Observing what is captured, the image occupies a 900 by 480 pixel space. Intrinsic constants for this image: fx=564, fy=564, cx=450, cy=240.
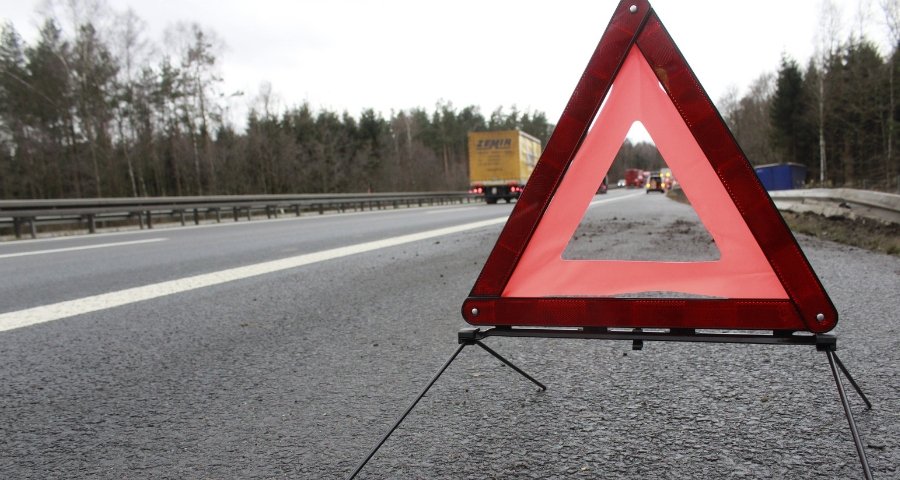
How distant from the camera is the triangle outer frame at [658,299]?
160 cm

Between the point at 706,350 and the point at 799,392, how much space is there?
2.05 feet

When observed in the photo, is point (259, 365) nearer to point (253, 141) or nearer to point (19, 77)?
point (19, 77)

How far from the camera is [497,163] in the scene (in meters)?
31.3

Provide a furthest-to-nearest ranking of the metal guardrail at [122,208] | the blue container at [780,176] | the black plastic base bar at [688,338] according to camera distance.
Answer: the blue container at [780,176] < the metal guardrail at [122,208] < the black plastic base bar at [688,338]

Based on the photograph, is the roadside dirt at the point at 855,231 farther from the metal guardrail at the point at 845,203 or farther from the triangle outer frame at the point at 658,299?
the triangle outer frame at the point at 658,299

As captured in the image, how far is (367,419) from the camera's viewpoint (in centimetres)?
206

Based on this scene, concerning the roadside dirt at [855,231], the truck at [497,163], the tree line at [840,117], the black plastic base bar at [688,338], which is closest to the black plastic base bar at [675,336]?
the black plastic base bar at [688,338]

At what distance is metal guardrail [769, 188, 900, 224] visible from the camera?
6.72 metres

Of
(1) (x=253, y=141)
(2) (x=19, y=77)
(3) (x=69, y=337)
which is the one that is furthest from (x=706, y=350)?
(1) (x=253, y=141)

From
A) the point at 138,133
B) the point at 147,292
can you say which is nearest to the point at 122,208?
the point at 147,292

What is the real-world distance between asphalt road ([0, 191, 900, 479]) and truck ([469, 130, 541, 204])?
27.1m

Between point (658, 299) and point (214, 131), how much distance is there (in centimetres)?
4959

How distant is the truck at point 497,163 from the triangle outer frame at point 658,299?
29182mm

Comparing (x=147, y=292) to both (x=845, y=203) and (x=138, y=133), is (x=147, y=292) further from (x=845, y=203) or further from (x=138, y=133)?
(x=138, y=133)
